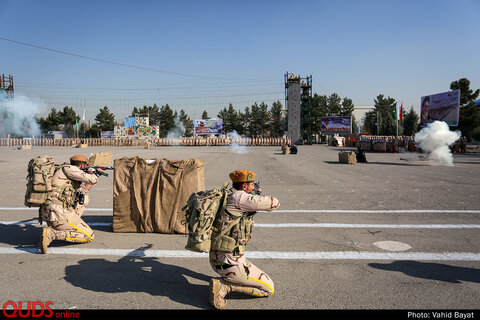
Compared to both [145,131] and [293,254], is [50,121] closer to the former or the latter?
[145,131]

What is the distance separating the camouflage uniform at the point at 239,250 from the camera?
11.4ft

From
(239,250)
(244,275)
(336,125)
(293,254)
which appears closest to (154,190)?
(293,254)

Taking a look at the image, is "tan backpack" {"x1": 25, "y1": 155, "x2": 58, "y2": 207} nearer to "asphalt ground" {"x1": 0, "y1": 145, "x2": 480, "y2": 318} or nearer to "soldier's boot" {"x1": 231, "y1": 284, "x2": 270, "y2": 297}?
"asphalt ground" {"x1": 0, "y1": 145, "x2": 480, "y2": 318}

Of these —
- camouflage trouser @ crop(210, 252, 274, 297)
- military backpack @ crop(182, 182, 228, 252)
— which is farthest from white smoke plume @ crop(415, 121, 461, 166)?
military backpack @ crop(182, 182, 228, 252)

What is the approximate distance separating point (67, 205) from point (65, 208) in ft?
0.20

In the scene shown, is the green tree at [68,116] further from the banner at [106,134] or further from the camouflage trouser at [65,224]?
the camouflage trouser at [65,224]

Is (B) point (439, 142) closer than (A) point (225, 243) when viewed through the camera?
No

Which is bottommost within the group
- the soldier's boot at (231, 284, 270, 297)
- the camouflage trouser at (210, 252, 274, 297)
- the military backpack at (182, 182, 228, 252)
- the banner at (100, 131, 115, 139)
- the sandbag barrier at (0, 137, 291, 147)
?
the soldier's boot at (231, 284, 270, 297)

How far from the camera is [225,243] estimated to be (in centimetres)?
347

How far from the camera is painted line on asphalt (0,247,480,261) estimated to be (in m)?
4.81

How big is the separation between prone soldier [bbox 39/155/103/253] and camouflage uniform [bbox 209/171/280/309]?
311 cm

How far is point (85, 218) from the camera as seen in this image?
24.2ft

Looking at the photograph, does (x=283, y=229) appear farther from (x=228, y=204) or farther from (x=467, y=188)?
(x=467, y=188)
